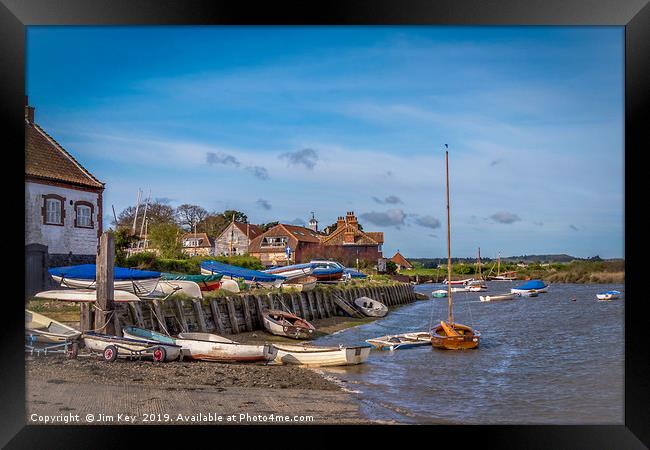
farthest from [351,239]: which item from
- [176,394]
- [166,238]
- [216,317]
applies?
[176,394]

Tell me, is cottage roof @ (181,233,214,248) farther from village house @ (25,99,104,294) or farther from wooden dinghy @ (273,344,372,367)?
wooden dinghy @ (273,344,372,367)

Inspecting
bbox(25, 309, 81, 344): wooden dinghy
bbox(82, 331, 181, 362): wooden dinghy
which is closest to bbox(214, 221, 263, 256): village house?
bbox(25, 309, 81, 344): wooden dinghy

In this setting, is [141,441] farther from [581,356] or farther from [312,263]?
[312,263]

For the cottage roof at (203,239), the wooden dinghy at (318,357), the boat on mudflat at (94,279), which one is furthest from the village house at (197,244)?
the wooden dinghy at (318,357)

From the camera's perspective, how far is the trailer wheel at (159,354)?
7002mm

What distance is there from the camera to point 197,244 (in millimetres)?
14461

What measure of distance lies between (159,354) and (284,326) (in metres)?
4.01

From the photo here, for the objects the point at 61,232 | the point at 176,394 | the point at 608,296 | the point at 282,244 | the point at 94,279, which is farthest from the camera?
the point at 608,296

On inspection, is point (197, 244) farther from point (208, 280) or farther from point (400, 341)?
point (400, 341)

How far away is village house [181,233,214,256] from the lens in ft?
46.1
